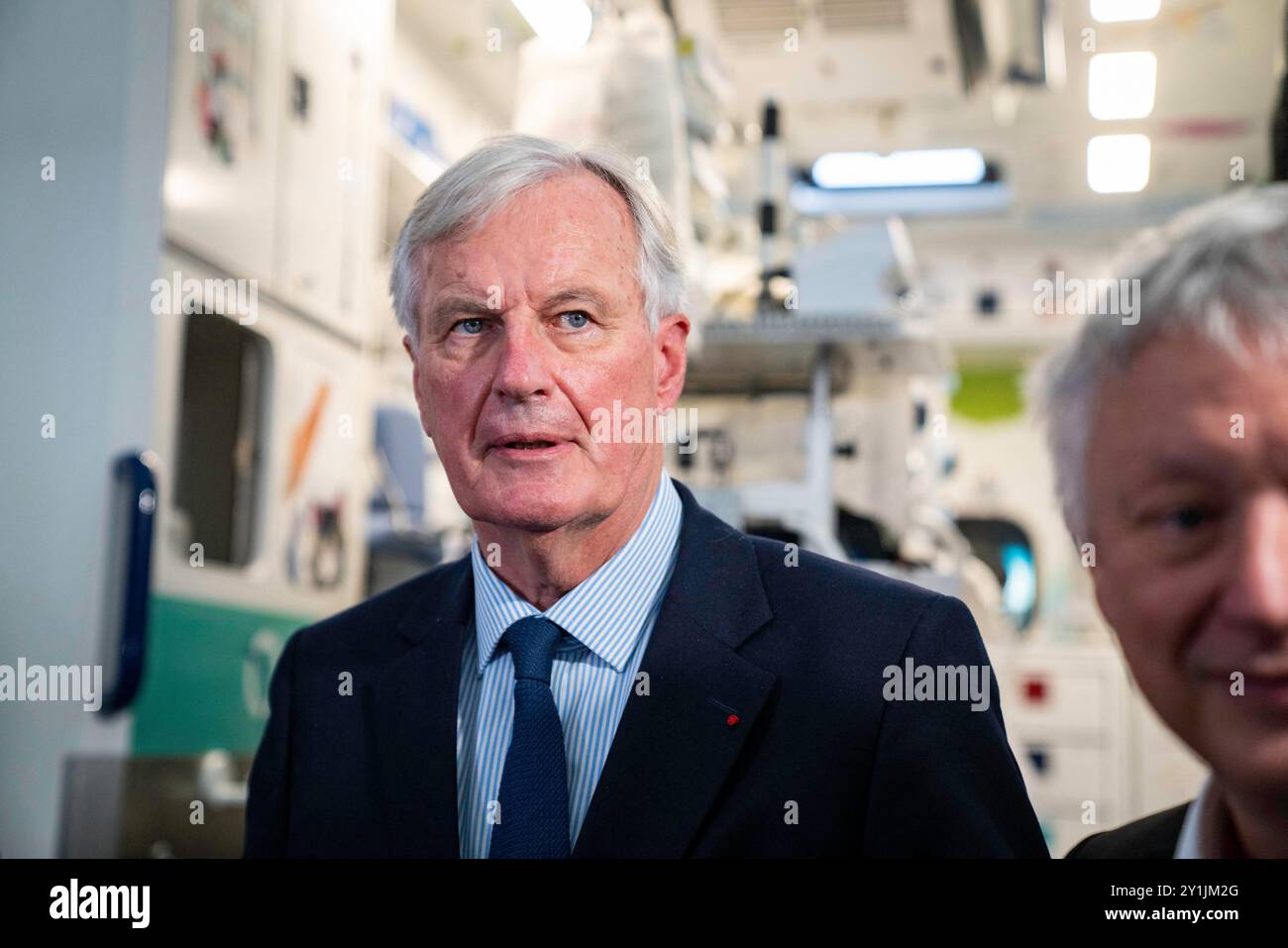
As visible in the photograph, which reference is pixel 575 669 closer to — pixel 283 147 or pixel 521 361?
pixel 521 361

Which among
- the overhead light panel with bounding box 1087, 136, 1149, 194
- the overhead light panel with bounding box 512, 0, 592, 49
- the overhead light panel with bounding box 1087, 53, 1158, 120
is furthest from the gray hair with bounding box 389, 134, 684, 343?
the overhead light panel with bounding box 1087, 136, 1149, 194

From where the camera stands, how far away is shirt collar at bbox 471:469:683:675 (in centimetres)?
120

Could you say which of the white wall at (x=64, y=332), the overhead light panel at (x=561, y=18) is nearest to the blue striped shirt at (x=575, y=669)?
the white wall at (x=64, y=332)

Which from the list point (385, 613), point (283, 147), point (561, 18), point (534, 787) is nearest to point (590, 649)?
point (534, 787)

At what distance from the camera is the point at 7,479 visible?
1.88m

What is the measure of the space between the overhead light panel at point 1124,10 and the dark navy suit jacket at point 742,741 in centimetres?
400

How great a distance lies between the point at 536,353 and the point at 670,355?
0.58ft

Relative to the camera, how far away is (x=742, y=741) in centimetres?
110

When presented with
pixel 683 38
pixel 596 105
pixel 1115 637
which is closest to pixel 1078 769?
pixel 683 38

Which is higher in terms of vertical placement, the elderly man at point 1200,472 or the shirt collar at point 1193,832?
the elderly man at point 1200,472

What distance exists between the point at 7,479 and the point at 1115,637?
5.20 ft

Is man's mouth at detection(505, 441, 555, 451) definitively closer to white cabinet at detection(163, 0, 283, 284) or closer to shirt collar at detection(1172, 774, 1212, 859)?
shirt collar at detection(1172, 774, 1212, 859)

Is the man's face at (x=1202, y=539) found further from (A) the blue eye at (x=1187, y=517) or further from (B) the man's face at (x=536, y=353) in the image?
(B) the man's face at (x=536, y=353)

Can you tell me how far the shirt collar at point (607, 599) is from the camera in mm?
1195
